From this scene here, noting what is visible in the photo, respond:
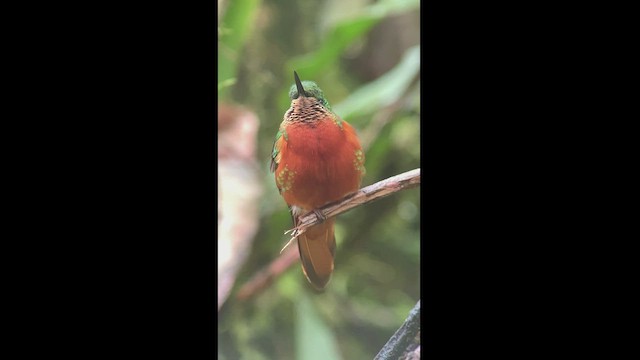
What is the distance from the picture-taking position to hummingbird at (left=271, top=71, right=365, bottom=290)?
80.7 inches

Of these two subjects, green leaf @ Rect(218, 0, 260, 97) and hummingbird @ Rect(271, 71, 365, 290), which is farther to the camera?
green leaf @ Rect(218, 0, 260, 97)

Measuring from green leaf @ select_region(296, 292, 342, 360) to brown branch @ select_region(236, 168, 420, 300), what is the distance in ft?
0.35

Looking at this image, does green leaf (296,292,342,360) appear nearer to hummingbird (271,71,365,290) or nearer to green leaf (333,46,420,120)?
hummingbird (271,71,365,290)

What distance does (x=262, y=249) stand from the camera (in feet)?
7.09

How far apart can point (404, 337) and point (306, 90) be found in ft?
2.38

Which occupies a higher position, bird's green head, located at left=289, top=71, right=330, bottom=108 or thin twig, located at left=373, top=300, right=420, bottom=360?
bird's green head, located at left=289, top=71, right=330, bottom=108

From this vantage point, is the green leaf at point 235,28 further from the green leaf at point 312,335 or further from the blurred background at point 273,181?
the green leaf at point 312,335

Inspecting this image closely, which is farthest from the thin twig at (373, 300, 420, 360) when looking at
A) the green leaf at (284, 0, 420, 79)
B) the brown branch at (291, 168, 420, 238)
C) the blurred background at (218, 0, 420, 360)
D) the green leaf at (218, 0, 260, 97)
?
the green leaf at (218, 0, 260, 97)

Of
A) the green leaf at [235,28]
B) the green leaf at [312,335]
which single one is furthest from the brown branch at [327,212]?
the green leaf at [235,28]

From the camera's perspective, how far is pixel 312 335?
6.88 ft
